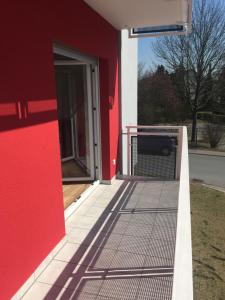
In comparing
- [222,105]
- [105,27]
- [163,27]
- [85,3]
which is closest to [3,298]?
[85,3]

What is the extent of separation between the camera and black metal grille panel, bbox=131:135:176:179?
5465 millimetres

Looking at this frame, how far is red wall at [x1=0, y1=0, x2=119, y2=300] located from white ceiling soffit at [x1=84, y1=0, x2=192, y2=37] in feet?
2.45

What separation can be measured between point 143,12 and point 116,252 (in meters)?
3.25

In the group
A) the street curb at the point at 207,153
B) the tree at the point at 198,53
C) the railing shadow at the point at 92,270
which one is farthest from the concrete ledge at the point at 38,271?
the tree at the point at 198,53

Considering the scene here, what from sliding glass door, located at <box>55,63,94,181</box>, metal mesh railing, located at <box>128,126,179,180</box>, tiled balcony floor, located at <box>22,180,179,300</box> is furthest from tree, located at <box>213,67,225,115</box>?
tiled balcony floor, located at <box>22,180,179,300</box>

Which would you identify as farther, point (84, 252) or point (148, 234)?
point (148, 234)

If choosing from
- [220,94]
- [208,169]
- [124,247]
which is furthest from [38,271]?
[220,94]

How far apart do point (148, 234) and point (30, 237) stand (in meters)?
1.42

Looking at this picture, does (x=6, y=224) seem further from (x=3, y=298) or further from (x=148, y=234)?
(x=148, y=234)

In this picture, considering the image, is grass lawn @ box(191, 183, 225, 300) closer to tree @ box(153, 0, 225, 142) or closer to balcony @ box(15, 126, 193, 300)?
balcony @ box(15, 126, 193, 300)

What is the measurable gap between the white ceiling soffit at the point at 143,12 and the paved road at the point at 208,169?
5.86 meters

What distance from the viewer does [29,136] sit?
2.30 m

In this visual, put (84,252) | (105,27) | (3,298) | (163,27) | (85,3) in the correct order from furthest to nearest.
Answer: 1. (163,27)
2. (105,27)
3. (85,3)
4. (84,252)
5. (3,298)

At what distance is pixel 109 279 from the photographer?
249 centimetres
